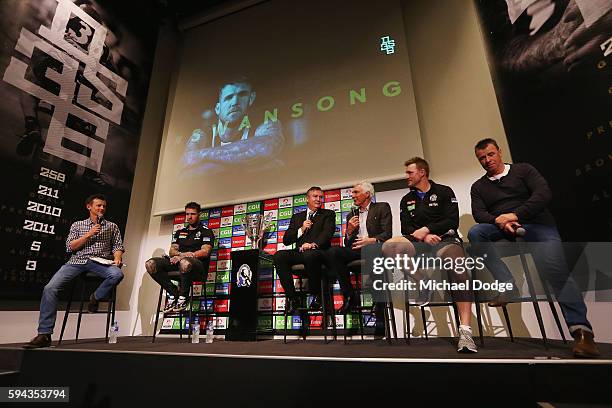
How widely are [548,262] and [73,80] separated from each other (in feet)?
Answer: 17.9

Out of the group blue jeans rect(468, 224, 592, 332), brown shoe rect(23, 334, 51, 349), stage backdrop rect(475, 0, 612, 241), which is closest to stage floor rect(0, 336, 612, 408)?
blue jeans rect(468, 224, 592, 332)

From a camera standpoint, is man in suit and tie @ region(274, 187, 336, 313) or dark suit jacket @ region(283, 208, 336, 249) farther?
dark suit jacket @ region(283, 208, 336, 249)

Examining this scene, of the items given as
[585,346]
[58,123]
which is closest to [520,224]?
[585,346]

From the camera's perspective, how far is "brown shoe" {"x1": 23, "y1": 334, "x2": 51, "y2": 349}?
9.05ft

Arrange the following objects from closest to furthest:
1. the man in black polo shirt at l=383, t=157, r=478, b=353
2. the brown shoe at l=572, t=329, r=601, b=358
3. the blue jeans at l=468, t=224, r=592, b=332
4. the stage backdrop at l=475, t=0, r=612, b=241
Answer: the brown shoe at l=572, t=329, r=601, b=358 → the blue jeans at l=468, t=224, r=592, b=332 → the man in black polo shirt at l=383, t=157, r=478, b=353 → the stage backdrop at l=475, t=0, r=612, b=241

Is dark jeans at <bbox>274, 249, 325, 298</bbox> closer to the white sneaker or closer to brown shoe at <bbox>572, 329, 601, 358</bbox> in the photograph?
the white sneaker

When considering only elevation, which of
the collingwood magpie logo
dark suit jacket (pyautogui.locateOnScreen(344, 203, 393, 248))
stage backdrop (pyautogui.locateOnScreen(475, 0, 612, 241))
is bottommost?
the collingwood magpie logo

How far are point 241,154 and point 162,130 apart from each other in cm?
195

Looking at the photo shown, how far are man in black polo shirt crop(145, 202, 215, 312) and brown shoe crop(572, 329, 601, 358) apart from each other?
311cm

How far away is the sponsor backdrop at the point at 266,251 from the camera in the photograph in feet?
12.5

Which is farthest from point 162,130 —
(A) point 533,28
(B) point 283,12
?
(A) point 533,28

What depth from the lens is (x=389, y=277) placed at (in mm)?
2527

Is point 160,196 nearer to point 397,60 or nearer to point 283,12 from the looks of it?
point 283,12

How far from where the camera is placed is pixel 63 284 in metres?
3.15
